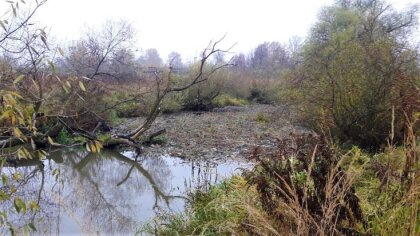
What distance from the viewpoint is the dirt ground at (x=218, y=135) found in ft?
36.3

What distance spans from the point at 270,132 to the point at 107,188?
5.91 meters

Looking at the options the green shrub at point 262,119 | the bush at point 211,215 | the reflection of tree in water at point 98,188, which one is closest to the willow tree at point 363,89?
the bush at point 211,215

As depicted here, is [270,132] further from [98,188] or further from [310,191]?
[310,191]

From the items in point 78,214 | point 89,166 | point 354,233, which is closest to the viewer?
point 354,233

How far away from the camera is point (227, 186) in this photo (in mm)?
5367

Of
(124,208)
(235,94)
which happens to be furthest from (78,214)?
(235,94)

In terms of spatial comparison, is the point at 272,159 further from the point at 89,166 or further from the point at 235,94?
the point at 235,94

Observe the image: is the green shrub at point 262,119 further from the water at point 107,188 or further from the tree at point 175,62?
the water at point 107,188

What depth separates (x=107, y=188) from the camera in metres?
8.48

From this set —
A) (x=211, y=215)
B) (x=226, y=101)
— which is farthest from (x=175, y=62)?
(x=211, y=215)

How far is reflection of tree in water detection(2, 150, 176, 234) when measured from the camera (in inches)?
244

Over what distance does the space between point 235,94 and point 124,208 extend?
21.4m

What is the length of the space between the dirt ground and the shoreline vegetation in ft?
0.19

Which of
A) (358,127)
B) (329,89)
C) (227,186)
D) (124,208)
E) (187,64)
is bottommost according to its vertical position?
(124,208)
